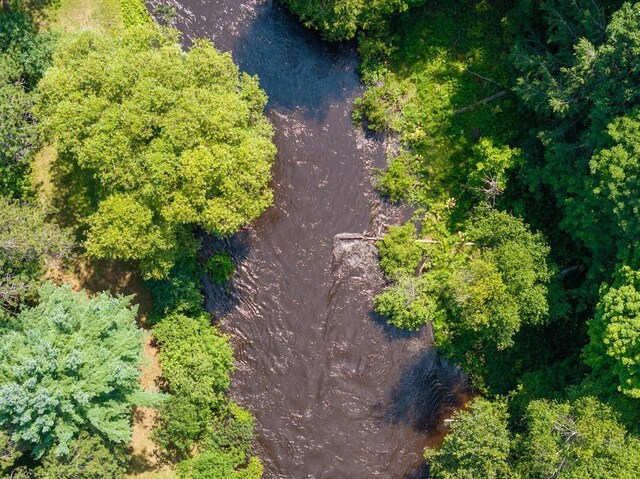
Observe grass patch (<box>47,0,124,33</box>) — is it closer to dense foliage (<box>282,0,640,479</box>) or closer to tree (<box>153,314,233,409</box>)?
dense foliage (<box>282,0,640,479</box>)

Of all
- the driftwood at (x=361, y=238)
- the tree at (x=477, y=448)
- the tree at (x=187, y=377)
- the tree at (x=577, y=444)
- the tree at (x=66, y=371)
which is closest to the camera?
the tree at (x=66, y=371)

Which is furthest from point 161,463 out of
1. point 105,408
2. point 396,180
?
point 396,180

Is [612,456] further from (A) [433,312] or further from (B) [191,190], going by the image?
(B) [191,190]

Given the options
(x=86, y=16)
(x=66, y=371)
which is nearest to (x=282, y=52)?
(x=86, y=16)

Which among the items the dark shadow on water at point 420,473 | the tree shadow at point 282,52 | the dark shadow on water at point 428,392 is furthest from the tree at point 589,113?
the dark shadow on water at point 420,473

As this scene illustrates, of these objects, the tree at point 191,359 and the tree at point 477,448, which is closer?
the tree at point 477,448

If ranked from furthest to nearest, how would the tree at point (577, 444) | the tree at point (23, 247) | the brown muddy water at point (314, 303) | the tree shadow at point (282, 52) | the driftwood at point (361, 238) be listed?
the driftwood at point (361, 238) → the brown muddy water at point (314, 303) → the tree shadow at point (282, 52) → the tree at point (23, 247) → the tree at point (577, 444)

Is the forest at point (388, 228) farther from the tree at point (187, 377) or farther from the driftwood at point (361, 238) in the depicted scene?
the driftwood at point (361, 238)

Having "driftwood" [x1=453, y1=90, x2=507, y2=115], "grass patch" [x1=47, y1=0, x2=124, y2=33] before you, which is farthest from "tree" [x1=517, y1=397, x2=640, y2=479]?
"grass patch" [x1=47, y1=0, x2=124, y2=33]

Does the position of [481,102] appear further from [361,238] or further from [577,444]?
[577,444]
